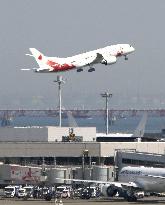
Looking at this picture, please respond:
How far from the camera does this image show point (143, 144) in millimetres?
182375

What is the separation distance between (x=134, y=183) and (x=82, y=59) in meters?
50.9

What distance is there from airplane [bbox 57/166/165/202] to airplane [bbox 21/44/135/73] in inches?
1353

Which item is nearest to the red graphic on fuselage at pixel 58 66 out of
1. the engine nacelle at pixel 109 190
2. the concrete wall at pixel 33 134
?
the concrete wall at pixel 33 134

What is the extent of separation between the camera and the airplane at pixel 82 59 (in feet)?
593

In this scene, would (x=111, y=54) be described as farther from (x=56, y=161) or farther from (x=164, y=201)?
(x=164, y=201)

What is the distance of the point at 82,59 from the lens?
622 feet

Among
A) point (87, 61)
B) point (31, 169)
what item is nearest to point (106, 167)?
point (31, 169)

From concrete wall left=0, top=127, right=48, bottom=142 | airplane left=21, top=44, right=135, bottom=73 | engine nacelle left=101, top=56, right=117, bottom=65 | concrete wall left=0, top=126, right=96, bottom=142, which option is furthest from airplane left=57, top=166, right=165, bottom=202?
concrete wall left=0, top=127, right=48, bottom=142

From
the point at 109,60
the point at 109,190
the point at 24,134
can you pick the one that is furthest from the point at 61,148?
the point at 109,190

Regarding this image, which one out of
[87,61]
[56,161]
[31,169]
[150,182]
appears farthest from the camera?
[87,61]

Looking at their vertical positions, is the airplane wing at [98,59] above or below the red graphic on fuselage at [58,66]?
above

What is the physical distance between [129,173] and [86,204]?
17.2 metres

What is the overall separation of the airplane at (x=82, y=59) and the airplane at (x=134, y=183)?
113 feet

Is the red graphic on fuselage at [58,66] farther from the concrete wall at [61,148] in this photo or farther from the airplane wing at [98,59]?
the concrete wall at [61,148]
